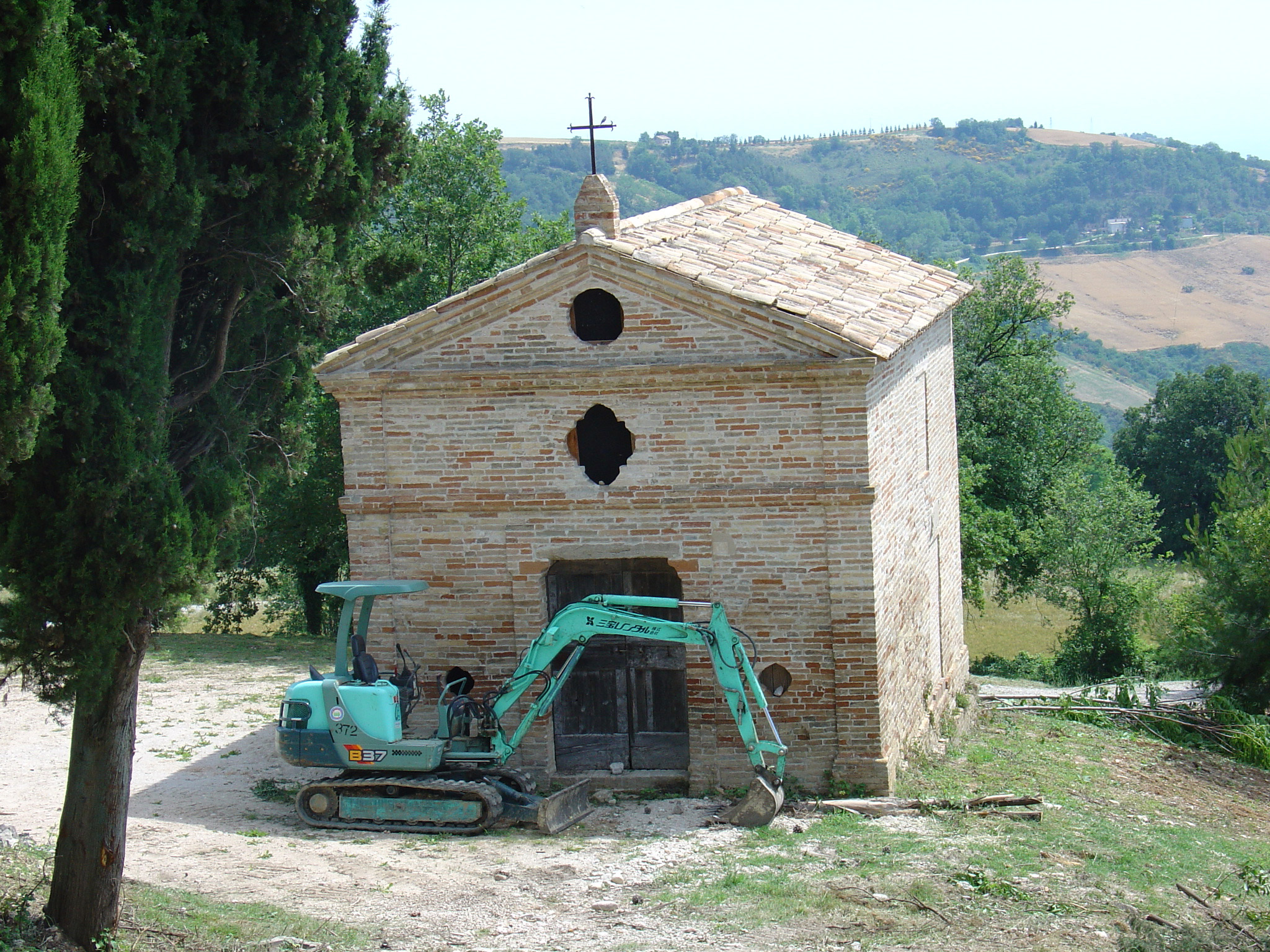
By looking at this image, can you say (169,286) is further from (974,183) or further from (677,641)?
(974,183)

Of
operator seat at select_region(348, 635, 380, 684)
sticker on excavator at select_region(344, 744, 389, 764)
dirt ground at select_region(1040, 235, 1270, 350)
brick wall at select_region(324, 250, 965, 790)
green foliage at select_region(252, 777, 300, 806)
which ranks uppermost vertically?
dirt ground at select_region(1040, 235, 1270, 350)

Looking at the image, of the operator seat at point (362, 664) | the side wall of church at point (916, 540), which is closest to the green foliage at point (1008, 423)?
the side wall of church at point (916, 540)

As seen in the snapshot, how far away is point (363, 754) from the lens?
12211 mm

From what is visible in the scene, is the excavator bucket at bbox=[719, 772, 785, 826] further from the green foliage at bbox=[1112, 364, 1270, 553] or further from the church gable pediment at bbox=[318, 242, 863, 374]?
the green foliage at bbox=[1112, 364, 1270, 553]

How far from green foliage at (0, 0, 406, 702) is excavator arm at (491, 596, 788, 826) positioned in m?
3.43

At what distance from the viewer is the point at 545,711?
42.3ft

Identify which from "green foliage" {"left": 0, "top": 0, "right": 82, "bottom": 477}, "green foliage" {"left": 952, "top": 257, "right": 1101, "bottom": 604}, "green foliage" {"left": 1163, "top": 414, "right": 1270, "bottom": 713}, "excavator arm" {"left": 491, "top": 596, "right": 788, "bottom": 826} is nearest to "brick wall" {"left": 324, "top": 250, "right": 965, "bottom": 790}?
"excavator arm" {"left": 491, "top": 596, "right": 788, "bottom": 826}

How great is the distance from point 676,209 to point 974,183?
11959 cm

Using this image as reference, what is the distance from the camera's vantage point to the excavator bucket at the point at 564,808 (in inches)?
464

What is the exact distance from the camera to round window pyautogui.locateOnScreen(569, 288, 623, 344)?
12922mm

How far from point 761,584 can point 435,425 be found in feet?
12.5

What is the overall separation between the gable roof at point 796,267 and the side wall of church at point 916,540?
0.59 metres

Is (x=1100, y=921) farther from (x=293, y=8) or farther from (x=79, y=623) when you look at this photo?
(x=293, y=8)

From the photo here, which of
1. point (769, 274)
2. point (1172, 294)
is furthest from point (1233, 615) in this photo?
point (1172, 294)
